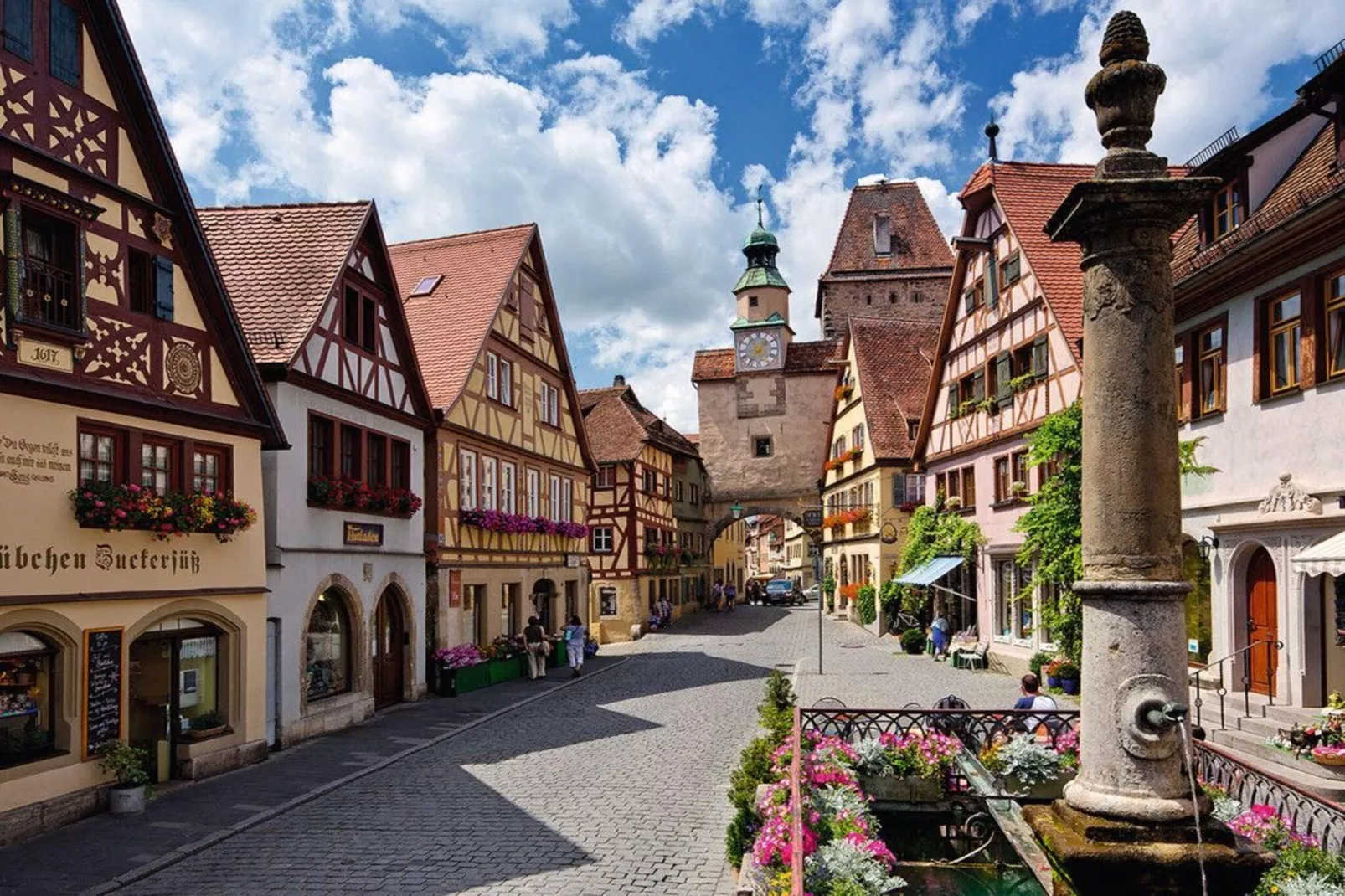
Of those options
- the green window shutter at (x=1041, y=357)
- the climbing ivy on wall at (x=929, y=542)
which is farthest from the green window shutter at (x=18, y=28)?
the climbing ivy on wall at (x=929, y=542)

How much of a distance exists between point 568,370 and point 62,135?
1900 centimetres

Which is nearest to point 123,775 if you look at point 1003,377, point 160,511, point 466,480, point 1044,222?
point 160,511

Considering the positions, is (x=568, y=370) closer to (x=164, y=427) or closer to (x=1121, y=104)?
(x=164, y=427)

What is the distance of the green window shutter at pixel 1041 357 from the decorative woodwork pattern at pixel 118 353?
681 inches

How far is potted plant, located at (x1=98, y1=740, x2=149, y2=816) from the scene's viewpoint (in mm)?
11461

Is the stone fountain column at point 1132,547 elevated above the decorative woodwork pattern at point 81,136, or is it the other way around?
the decorative woodwork pattern at point 81,136

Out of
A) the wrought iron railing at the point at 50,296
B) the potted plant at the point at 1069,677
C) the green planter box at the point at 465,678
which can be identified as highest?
the wrought iron railing at the point at 50,296

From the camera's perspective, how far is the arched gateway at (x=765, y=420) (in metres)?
51.8

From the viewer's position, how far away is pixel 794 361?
174 ft

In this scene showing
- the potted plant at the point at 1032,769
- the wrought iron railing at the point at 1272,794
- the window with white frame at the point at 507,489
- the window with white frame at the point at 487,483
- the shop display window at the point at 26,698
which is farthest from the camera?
the window with white frame at the point at 507,489

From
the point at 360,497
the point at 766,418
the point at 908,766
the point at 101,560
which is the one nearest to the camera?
the point at 908,766

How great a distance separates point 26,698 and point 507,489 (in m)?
15.1

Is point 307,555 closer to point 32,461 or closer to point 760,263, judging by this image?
point 32,461

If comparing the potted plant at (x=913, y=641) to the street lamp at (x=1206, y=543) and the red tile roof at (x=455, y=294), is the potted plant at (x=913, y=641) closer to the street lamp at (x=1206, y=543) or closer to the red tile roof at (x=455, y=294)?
the street lamp at (x=1206, y=543)
